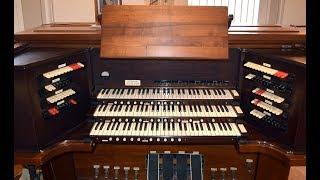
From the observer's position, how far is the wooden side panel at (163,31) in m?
2.28

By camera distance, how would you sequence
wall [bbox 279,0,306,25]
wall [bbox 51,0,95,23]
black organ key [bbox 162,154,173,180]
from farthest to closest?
1. wall [bbox 279,0,306,25]
2. wall [bbox 51,0,95,23]
3. black organ key [bbox 162,154,173,180]

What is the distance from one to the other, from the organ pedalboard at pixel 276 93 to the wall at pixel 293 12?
2.77 metres

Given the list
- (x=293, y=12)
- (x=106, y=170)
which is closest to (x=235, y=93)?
(x=106, y=170)

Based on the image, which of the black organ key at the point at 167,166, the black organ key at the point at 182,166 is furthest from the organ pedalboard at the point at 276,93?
the black organ key at the point at 167,166

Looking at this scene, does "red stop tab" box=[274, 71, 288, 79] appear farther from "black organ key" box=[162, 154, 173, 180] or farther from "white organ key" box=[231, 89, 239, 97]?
"black organ key" box=[162, 154, 173, 180]

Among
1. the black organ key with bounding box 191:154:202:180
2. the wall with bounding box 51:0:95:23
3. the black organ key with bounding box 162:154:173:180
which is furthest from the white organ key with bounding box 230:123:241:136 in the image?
the wall with bounding box 51:0:95:23

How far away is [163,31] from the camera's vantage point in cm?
231

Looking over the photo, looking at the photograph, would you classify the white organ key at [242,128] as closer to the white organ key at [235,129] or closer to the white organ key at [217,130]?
the white organ key at [235,129]

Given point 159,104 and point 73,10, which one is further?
point 73,10

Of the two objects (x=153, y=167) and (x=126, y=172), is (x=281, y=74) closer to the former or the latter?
(x=153, y=167)

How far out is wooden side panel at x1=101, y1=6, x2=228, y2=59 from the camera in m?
2.28

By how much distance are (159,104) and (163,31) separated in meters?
0.58

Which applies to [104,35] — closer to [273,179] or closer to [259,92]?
[259,92]

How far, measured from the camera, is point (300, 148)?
2.03 meters
